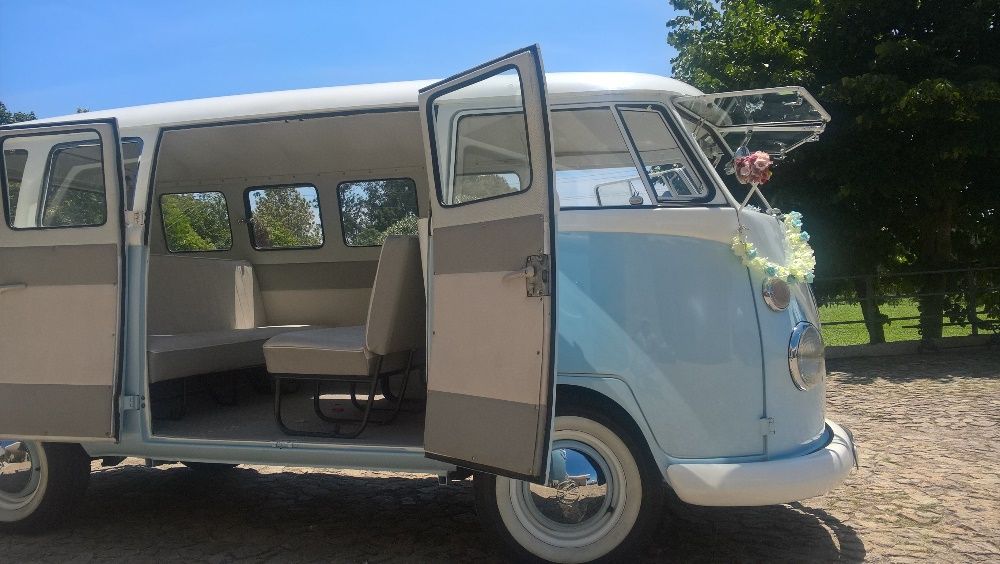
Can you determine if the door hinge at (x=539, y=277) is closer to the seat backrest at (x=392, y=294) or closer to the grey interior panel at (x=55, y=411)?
the seat backrest at (x=392, y=294)

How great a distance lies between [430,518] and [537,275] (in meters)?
2.32

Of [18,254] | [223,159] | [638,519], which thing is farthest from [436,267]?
[223,159]

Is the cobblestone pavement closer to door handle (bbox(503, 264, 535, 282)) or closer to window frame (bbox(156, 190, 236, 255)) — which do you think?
door handle (bbox(503, 264, 535, 282))

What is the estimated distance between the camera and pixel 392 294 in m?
4.80

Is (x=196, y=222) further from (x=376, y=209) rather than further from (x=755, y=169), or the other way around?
(x=755, y=169)

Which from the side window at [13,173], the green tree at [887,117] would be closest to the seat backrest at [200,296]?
the side window at [13,173]

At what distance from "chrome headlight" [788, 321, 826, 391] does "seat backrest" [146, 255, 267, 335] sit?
171 inches

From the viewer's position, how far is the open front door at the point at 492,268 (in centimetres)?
354

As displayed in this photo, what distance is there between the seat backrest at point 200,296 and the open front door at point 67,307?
1218 millimetres

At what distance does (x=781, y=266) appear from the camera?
4.06 metres

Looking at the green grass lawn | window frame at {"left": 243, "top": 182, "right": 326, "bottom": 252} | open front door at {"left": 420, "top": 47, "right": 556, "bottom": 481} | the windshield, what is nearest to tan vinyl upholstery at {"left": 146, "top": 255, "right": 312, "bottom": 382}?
window frame at {"left": 243, "top": 182, "right": 326, "bottom": 252}

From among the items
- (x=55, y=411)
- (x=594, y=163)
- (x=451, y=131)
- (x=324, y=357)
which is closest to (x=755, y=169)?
(x=594, y=163)

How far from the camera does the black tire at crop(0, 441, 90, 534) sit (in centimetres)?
498

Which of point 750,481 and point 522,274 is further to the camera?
point 750,481
